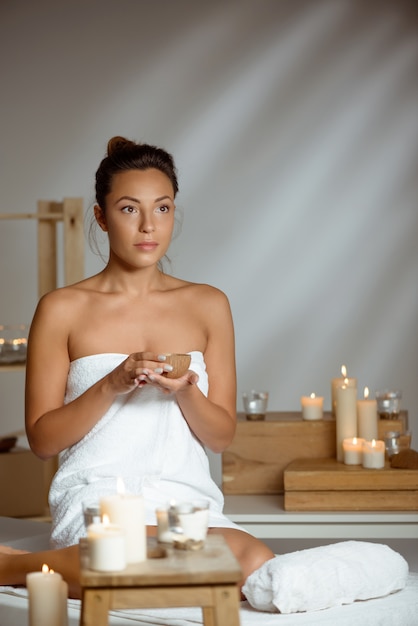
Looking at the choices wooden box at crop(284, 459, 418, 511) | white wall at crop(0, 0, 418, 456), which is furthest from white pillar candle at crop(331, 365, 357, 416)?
white wall at crop(0, 0, 418, 456)

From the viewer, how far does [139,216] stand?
7.74ft

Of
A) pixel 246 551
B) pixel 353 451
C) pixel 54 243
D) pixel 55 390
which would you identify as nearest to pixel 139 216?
pixel 55 390

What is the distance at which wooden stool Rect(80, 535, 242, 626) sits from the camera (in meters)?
1.43

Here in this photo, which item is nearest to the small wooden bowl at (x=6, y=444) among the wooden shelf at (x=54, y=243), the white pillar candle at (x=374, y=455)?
the wooden shelf at (x=54, y=243)

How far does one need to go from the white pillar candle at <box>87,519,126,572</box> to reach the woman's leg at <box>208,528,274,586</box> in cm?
65

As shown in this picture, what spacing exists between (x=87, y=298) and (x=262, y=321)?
8.23 feet

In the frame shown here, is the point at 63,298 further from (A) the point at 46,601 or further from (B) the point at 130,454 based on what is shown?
(A) the point at 46,601

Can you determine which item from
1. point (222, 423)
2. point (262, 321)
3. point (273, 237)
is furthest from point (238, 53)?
point (222, 423)

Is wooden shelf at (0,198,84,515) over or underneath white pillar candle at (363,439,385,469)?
over

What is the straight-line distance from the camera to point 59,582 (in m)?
1.75

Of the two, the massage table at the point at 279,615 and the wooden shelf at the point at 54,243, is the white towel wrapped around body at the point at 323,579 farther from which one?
the wooden shelf at the point at 54,243

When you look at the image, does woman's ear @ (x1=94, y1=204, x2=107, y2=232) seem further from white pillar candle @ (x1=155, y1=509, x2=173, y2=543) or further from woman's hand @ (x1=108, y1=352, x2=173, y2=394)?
white pillar candle @ (x1=155, y1=509, x2=173, y2=543)

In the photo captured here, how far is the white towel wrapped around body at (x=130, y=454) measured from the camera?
226 cm

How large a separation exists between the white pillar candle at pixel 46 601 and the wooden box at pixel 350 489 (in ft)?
4.04
